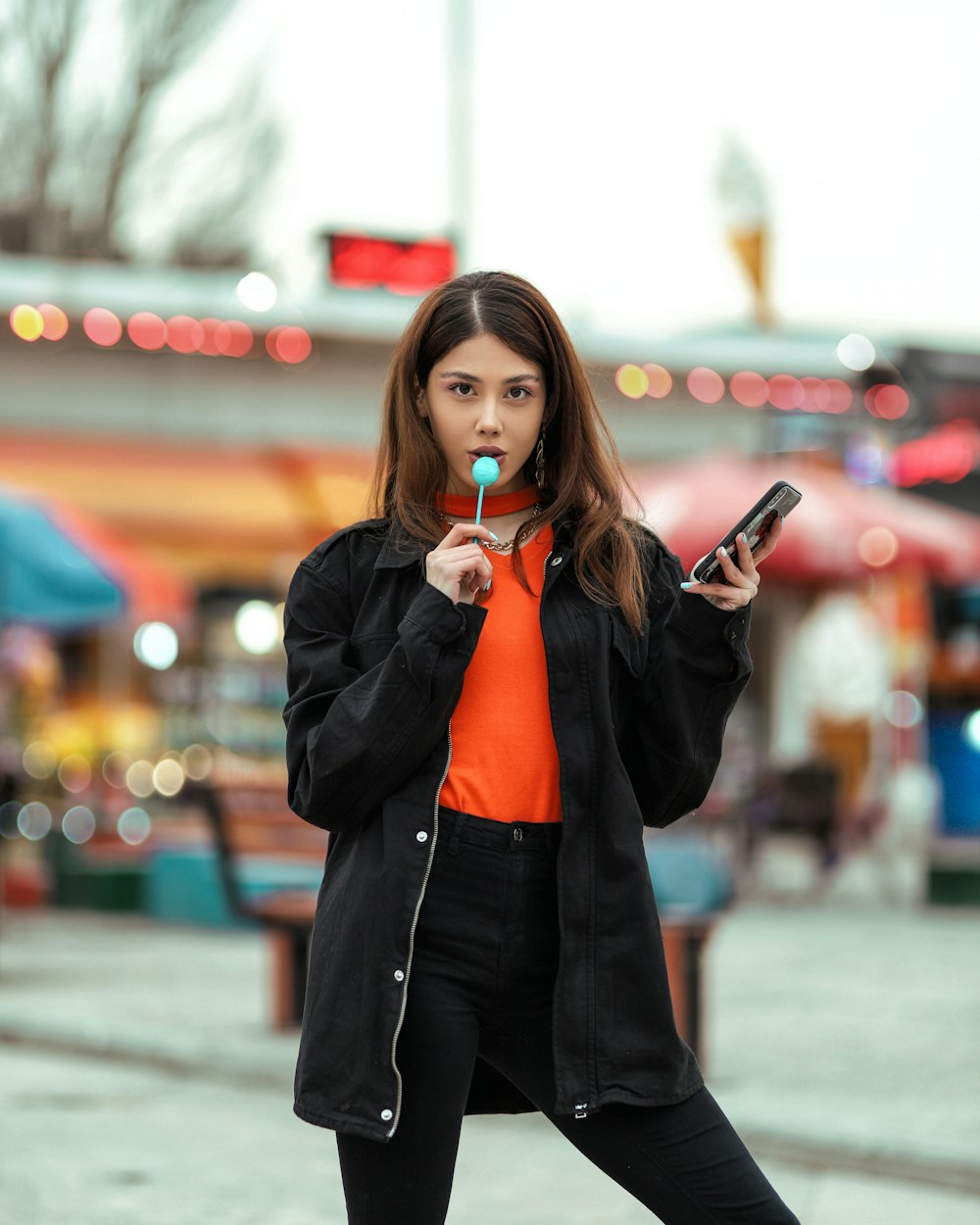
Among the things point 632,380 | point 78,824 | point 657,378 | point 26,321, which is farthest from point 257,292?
point 78,824

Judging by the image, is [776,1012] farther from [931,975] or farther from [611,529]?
[611,529]

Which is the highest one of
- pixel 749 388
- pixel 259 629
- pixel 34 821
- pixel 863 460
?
→ pixel 749 388

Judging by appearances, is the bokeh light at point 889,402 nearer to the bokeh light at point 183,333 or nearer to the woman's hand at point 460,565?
the bokeh light at point 183,333

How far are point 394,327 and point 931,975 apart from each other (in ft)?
36.6

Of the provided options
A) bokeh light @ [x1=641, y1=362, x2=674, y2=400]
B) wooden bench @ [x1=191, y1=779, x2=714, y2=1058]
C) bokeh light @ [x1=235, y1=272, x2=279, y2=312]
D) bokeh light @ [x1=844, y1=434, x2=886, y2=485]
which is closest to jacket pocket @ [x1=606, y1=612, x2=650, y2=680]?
wooden bench @ [x1=191, y1=779, x2=714, y2=1058]

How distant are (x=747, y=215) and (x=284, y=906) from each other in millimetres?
13439

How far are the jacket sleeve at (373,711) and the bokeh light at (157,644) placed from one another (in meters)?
20.5

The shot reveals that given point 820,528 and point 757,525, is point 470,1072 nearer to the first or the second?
point 757,525

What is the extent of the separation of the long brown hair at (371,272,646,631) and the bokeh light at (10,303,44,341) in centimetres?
1555

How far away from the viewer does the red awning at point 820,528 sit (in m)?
11.5

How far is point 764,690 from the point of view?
19594 millimetres

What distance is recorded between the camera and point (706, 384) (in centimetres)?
1955

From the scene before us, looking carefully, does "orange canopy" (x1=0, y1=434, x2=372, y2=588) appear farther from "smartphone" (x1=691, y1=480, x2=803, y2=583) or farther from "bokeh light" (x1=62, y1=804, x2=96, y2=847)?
"smartphone" (x1=691, y1=480, x2=803, y2=583)

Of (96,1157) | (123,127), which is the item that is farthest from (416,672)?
(123,127)
